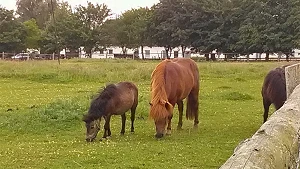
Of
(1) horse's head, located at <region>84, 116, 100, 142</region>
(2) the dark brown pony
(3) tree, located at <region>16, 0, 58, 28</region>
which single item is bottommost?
(1) horse's head, located at <region>84, 116, 100, 142</region>

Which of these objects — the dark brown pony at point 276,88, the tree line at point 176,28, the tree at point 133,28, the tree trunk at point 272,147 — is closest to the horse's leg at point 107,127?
the dark brown pony at point 276,88

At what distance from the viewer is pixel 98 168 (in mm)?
7684

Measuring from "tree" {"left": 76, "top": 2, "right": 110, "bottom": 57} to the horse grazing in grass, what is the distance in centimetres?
5631

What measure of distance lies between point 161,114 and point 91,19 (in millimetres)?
64864

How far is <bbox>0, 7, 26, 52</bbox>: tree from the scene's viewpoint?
2498 inches

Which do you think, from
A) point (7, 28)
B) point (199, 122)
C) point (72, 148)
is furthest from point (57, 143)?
point (7, 28)

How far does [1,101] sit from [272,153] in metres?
15.2

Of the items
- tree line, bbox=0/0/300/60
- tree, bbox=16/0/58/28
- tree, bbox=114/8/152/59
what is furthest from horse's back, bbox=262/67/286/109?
tree, bbox=16/0/58/28

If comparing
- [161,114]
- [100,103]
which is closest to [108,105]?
[100,103]

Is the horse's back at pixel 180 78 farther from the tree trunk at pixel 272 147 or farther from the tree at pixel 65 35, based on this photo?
the tree at pixel 65 35

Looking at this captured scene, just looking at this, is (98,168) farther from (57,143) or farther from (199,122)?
(199,122)

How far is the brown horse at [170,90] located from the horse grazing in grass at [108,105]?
0.82 metres

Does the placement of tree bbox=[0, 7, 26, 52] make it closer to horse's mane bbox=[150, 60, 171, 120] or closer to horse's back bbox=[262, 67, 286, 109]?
horse's mane bbox=[150, 60, 171, 120]

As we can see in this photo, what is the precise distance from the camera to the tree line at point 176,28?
5319cm
